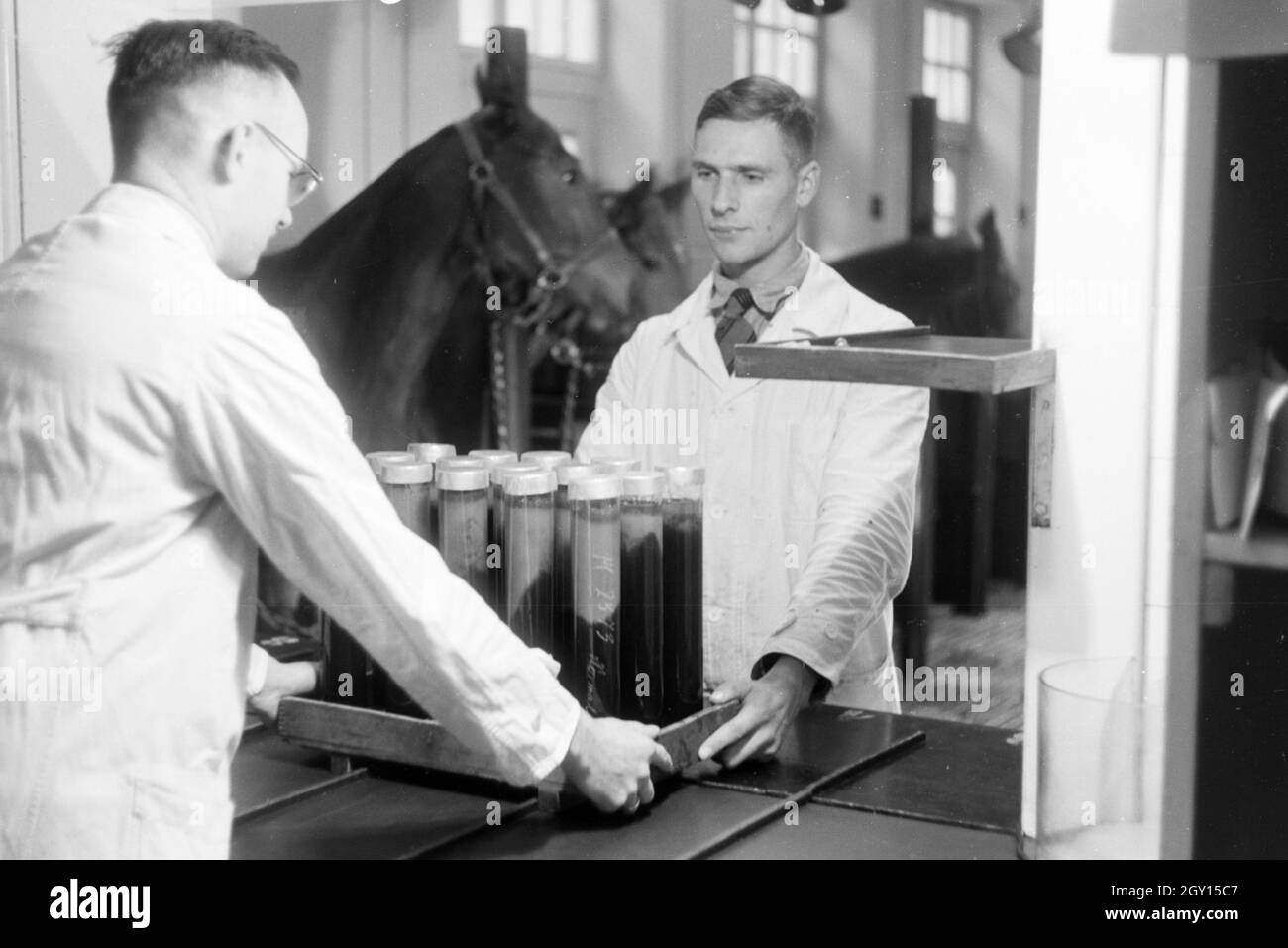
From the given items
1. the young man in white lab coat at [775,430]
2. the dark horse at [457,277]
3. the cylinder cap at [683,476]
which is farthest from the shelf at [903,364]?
the dark horse at [457,277]

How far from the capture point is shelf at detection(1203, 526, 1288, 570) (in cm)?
134

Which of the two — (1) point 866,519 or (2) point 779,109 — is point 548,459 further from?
(2) point 779,109

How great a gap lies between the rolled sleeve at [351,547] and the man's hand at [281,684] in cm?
19

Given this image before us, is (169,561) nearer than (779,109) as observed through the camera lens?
Yes

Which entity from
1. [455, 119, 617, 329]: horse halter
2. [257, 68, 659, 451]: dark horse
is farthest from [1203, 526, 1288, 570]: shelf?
[455, 119, 617, 329]: horse halter

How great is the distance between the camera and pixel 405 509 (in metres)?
1.33

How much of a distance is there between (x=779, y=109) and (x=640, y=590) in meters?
0.68

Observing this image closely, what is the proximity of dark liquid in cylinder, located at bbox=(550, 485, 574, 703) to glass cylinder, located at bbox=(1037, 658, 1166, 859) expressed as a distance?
420 mm

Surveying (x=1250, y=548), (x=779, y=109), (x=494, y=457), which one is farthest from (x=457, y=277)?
(x=1250, y=548)

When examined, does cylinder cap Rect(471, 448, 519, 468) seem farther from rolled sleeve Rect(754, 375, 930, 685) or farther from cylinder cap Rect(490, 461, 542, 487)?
rolled sleeve Rect(754, 375, 930, 685)

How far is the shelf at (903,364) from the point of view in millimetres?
1147

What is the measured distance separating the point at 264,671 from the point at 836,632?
1.95ft

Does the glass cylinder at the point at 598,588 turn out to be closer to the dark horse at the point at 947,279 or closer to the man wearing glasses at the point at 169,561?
the man wearing glasses at the point at 169,561
